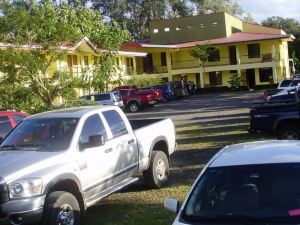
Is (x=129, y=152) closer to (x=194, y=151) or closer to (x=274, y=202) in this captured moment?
(x=274, y=202)

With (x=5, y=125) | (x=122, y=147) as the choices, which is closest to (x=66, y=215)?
(x=122, y=147)

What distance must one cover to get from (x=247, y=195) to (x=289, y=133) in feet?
32.2

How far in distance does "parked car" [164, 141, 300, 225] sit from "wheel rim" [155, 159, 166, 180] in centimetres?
504

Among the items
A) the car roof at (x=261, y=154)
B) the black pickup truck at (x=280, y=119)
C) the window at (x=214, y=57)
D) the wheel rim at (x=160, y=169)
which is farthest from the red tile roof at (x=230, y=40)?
the car roof at (x=261, y=154)

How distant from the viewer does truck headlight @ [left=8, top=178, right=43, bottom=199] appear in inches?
271

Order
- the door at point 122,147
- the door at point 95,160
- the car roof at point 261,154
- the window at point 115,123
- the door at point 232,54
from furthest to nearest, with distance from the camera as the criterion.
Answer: the door at point 232,54 → the window at point 115,123 → the door at point 122,147 → the door at point 95,160 → the car roof at point 261,154

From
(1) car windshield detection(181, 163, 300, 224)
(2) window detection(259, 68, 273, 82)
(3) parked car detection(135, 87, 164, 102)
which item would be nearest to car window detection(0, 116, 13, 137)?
(1) car windshield detection(181, 163, 300, 224)

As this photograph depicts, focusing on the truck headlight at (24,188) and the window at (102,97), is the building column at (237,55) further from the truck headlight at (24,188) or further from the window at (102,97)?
the truck headlight at (24,188)

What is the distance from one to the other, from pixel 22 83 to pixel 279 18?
80.1 metres

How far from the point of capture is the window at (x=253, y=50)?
186ft

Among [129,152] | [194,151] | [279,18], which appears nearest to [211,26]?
[279,18]

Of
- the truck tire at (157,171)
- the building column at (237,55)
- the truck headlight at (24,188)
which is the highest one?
the building column at (237,55)

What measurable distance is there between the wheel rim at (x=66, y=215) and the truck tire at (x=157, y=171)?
3064mm

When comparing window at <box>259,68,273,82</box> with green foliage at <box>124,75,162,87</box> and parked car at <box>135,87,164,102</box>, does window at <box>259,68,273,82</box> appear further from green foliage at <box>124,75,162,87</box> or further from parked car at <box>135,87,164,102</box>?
parked car at <box>135,87,164,102</box>
